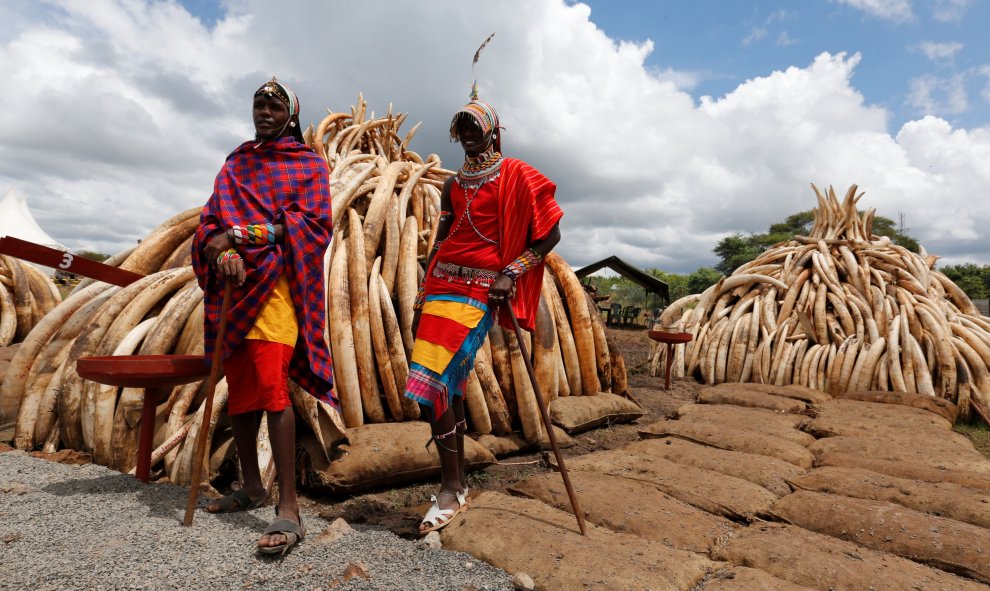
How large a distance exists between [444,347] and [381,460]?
1046 millimetres

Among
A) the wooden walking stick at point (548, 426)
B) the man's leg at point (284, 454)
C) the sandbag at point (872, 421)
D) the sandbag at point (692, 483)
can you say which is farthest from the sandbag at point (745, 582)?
the sandbag at point (872, 421)

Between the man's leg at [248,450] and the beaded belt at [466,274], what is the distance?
1078 millimetres

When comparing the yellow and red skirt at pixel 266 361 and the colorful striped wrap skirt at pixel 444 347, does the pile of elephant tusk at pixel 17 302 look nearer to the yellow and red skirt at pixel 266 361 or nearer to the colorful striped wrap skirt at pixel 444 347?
the yellow and red skirt at pixel 266 361

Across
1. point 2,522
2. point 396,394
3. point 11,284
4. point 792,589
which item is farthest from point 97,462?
point 11,284

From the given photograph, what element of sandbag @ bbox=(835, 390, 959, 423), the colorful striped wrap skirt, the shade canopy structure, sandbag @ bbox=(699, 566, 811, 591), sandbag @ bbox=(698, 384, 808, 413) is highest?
the shade canopy structure

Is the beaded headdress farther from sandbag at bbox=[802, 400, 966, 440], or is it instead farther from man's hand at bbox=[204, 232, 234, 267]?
sandbag at bbox=[802, 400, 966, 440]

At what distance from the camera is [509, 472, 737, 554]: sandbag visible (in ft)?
8.12

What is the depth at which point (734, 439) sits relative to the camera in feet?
13.0

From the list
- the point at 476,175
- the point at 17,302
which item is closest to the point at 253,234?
the point at 476,175

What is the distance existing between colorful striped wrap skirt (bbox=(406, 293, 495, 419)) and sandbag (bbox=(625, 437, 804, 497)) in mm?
1810

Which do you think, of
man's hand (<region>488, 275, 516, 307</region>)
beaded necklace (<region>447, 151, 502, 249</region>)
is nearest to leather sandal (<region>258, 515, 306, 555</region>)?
man's hand (<region>488, 275, 516, 307</region>)

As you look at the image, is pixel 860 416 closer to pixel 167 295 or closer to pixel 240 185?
pixel 240 185

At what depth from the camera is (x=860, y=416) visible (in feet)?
15.5

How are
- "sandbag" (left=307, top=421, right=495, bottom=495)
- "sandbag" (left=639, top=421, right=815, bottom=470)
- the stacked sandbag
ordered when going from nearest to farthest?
"sandbag" (left=307, top=421, right=495, bottom=495)
"sandbag" (left=639, top=421, right=815, bottom=470)
the stacked sandbag
